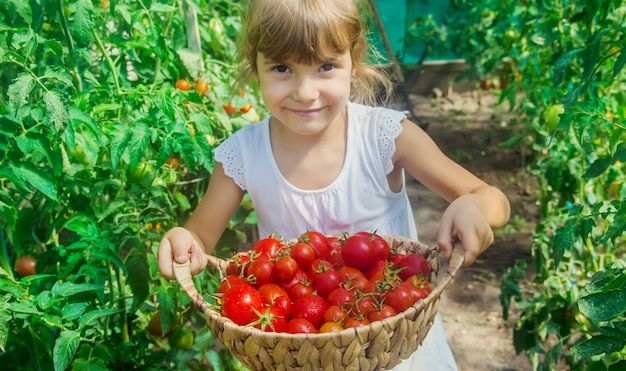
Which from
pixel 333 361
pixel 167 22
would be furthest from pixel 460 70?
pixel 333 361

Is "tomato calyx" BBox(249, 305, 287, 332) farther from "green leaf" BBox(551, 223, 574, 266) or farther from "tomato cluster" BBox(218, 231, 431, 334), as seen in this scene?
"green leaf" BBox(551, 223, 574, 266)

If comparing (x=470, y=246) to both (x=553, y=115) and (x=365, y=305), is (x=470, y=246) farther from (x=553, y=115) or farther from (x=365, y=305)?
(x=553, y=115)

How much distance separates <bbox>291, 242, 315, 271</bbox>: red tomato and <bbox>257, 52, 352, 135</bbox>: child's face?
0.28 m

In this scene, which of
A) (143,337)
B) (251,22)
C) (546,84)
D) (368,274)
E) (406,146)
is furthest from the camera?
(546,84)

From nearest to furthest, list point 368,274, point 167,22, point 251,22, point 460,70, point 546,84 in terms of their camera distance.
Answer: point 368,274 → point 251,22 → point 167,22 → point 546,84 → point 460,70

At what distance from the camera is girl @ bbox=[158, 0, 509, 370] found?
5.06 ft

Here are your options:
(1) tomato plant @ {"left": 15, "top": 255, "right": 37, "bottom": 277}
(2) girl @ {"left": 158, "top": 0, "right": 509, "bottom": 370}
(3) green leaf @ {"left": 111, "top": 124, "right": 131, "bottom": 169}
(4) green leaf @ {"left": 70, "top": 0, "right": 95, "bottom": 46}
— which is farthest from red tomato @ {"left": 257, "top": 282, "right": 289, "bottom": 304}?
(1) tomato plant @ {"left": 15, "top": 255, "right": 37, "bottom": 277}

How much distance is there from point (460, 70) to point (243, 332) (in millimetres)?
4564

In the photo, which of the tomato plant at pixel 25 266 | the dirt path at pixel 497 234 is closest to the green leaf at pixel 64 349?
the tomato plant at pixel 25 266

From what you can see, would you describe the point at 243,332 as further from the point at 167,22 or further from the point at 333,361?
the point at 167,22

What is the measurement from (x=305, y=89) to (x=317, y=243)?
1.05ft

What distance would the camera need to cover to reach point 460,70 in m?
5.50

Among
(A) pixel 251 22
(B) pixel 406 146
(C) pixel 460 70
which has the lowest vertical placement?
(C) pixel 460 70

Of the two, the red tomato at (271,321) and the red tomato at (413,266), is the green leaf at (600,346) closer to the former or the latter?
the red tomato at (413,266)
